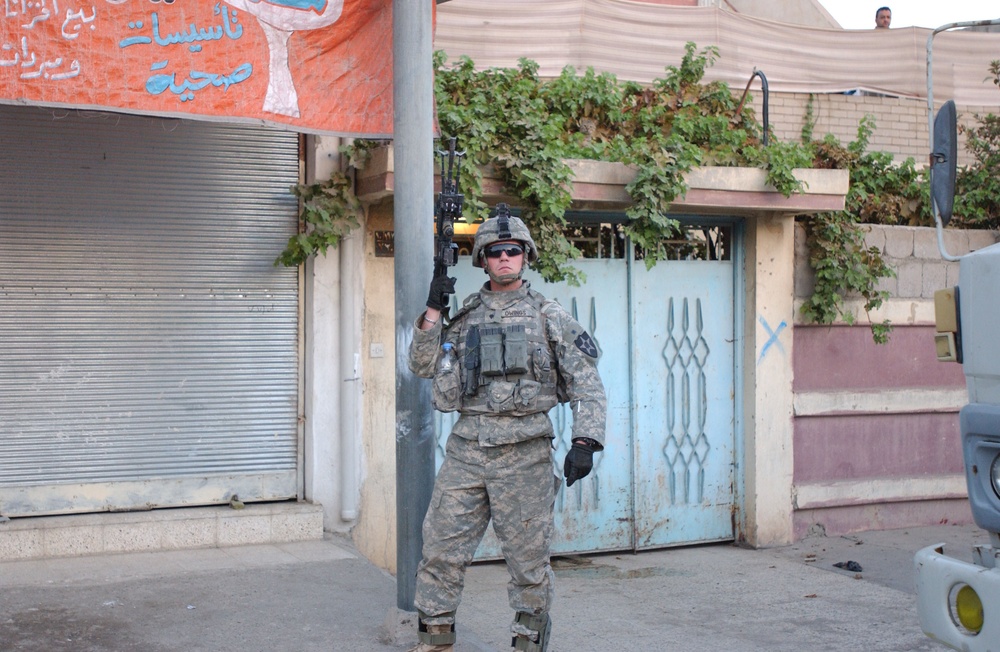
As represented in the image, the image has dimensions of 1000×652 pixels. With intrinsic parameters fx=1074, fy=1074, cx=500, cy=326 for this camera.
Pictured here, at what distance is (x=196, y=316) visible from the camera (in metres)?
6.29

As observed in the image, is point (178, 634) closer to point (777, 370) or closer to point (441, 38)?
point (777, 370)

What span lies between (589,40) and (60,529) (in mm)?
6238

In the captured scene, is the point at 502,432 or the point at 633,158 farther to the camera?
the point at 633,158

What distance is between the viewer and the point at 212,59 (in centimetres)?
532

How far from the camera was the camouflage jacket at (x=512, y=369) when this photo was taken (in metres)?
4.38

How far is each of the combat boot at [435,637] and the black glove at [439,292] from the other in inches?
50.6

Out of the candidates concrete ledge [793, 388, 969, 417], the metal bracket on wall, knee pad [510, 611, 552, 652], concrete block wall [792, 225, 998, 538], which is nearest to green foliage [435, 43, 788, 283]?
the metal bracket on wall

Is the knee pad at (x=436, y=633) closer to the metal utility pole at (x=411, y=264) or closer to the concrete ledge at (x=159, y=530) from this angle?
the metal utility pole at (x=411, y=264)

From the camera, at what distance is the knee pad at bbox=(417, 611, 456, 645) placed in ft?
14.3

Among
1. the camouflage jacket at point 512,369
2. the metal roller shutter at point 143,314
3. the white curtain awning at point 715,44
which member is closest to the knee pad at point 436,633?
the camouflage jacket at point 512,369

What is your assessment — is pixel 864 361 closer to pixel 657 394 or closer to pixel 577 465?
pixel 657 394

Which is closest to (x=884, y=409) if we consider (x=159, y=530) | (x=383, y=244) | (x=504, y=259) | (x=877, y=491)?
(x=877, y=491)

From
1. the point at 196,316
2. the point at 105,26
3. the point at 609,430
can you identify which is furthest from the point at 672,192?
the point at 105,26

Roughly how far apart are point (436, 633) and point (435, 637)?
2 cm
